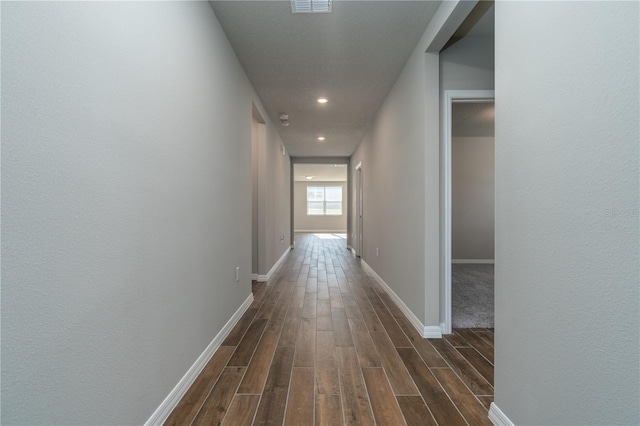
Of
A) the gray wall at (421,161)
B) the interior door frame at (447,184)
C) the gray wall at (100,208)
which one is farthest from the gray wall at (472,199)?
the gray wall at (100,208)

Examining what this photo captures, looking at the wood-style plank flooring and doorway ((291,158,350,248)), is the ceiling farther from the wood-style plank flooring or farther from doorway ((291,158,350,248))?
the wood-style plank flooring

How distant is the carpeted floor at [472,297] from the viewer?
9.05 feet

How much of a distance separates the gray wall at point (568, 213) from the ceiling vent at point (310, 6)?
1145 millimetres

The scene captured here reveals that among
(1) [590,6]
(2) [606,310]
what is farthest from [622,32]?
(2) [606,310]

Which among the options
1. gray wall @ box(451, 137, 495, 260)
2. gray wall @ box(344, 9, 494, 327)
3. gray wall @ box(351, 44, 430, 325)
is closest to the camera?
gray wall @ box(344, 9, 494, 327)

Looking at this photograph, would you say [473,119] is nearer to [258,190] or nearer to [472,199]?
[472,199]

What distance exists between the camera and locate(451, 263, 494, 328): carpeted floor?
2.76m

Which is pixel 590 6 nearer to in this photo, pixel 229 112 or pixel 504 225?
pixel 504 225

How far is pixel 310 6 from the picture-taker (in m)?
2.10

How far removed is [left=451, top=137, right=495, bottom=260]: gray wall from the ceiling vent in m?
4.68

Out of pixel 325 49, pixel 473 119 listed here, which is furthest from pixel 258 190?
pixel 473 119

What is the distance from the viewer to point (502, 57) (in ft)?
4.64

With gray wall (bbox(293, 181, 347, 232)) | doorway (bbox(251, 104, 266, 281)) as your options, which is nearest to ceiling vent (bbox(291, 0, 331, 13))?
doorway (bbox(251, 104, 266, 281))

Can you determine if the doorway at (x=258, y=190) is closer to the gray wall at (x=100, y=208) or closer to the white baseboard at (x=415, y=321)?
the white baseboard at (x=415, y=321)
